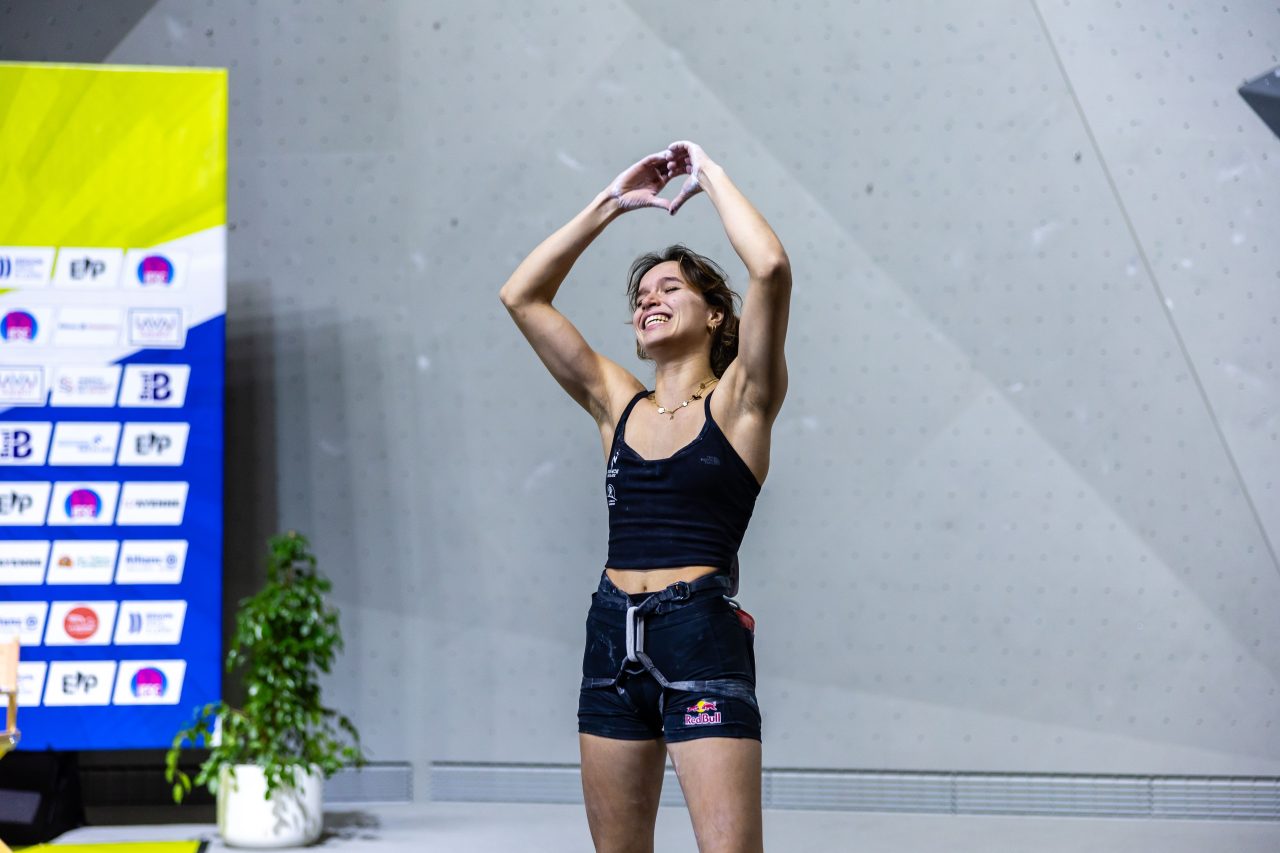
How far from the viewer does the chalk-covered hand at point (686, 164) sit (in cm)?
216

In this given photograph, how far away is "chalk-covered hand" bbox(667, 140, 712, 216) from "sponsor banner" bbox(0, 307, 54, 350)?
2.33 meters

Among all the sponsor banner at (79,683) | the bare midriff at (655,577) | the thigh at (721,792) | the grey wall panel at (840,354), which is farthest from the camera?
the grey wall panel at (840,354)

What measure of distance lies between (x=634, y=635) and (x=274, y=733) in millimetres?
2038

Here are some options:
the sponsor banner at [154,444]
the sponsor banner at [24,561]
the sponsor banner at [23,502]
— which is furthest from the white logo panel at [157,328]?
the sponsor banner at [24,561]

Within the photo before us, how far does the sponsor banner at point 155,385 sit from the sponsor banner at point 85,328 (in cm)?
11

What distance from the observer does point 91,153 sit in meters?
3.74

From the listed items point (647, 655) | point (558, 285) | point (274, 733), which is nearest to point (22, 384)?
point (274, 733)

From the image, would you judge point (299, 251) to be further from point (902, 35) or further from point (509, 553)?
point (902, 35)

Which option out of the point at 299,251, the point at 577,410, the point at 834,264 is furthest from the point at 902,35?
the point at 299,251

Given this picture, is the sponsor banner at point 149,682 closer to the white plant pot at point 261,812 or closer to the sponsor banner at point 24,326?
the white plant pot at point 261,812

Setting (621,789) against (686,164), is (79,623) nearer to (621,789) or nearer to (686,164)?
(621,789)

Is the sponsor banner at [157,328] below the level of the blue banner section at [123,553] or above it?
above

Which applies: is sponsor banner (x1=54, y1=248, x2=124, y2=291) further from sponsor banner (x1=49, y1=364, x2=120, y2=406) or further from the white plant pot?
the white plant pot

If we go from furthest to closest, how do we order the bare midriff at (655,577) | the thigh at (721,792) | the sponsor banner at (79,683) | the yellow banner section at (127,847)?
the sponsor banner at (79,683) < the yellow banner section at (127,847) < the bare midriff at (655,577) < the thigh at (721,792)
